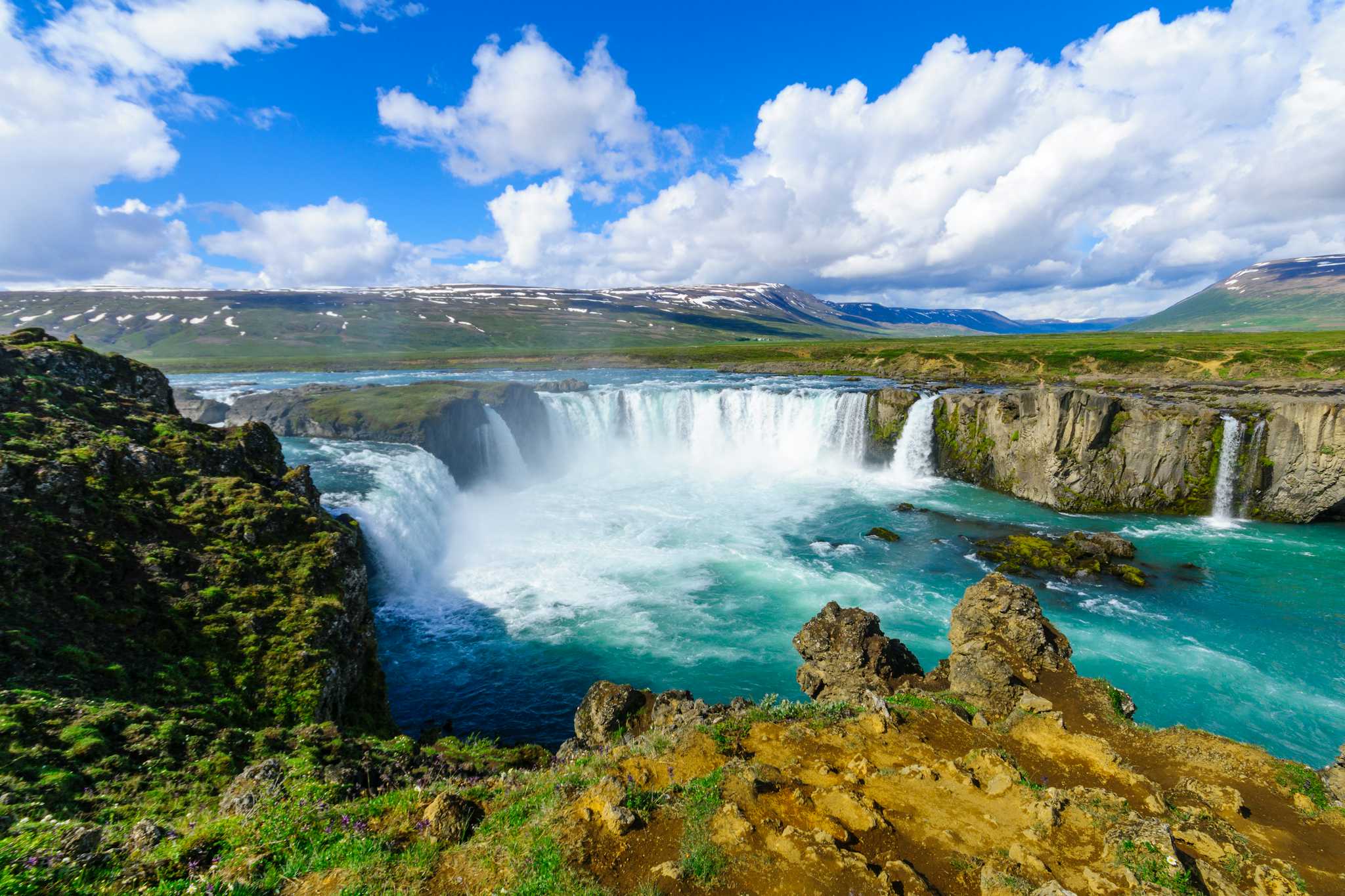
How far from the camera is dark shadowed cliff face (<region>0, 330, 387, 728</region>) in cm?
1105

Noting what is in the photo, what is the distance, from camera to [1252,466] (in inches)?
1464

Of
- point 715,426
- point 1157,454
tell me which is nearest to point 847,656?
point 1157,454

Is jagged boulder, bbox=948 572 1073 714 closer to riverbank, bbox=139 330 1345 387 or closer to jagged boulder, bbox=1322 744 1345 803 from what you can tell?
jagged boulder, bbox=1322 744 1345 803

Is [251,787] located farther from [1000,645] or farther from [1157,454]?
[1157,454]

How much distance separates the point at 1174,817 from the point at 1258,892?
1.95 metres

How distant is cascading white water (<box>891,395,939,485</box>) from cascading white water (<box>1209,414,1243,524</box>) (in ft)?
60.7

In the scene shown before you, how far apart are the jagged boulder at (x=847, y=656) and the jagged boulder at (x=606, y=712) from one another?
5.73 m

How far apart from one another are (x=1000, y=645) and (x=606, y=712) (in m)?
11.6

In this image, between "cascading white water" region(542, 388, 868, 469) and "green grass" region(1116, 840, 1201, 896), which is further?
"cascading white water" region(542, 388, 868, 469)

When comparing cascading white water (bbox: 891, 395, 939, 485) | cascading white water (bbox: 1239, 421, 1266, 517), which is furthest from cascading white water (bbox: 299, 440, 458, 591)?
cascading white water (bbox: 1239, 421, 1266, 517)

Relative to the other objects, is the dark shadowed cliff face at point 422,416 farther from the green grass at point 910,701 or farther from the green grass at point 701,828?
the green grass at point 701,828

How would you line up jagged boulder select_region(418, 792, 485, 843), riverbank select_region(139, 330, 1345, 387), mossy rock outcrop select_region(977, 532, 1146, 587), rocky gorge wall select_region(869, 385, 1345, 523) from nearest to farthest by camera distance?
jagged boulder select_region(418, 792, 485, 843) < mossy rock outcrop select_region(977, 532, 1146, 587) < rocky gorge wall select_region(869, 385, 1345, 523) < riverbank select_region(139, 330, 1345, 387)

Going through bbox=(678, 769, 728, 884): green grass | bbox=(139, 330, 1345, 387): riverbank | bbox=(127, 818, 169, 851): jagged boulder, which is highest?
bbox=(139, 330, 1345, 387): riverbank

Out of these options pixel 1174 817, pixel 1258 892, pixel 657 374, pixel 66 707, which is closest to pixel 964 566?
pixel 1174 817
